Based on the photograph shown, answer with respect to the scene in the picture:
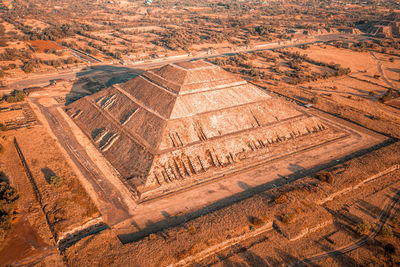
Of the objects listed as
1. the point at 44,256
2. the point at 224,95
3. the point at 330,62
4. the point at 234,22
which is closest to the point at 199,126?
the point at 224,95

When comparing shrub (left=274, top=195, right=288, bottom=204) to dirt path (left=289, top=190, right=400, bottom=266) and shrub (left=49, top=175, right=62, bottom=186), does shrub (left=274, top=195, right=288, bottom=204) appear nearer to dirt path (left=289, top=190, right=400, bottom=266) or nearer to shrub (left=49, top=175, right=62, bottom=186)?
dirt path (left=289, top=190, right=400, bottom=266)

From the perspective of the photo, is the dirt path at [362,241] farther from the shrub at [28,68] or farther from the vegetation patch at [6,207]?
the shrub at [28,68]

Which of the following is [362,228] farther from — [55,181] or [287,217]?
[55,181]

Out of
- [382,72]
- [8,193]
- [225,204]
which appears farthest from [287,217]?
[382,72]

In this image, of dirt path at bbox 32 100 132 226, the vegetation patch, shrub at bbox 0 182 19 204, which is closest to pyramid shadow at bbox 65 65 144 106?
dirt path at bbox 32 100 132 226

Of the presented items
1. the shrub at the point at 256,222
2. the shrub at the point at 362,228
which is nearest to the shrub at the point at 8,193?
the shrub at the point at 256,222

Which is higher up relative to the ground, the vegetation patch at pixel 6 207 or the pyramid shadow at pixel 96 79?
the pyramid shadow at pixel 96 79
